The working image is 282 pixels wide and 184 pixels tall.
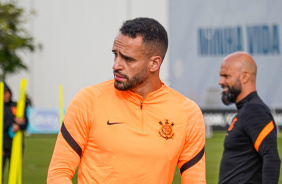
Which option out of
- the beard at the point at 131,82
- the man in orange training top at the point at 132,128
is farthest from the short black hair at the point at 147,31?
the beard at the point at 131,82

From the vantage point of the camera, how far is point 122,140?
3092mm

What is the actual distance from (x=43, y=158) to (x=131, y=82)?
484 inches

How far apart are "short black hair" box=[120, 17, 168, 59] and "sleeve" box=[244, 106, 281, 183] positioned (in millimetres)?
1639

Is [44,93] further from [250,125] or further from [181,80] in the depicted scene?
[250,125]

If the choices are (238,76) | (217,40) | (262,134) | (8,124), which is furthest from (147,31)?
(217,40)

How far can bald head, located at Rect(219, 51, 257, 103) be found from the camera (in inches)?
199

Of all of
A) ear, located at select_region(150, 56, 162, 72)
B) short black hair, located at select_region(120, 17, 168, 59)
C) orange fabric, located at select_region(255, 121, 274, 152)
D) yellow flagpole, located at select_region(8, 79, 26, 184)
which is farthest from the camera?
yellow flagpole, located at select_region(8, 79, 26, 184)

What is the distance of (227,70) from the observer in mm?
5152

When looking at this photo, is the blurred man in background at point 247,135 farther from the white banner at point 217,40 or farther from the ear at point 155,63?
the white banner at point 217,40

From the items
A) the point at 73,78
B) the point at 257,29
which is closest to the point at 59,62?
the point at 73,78

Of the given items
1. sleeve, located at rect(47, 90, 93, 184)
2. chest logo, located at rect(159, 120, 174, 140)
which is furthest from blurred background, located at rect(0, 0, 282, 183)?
sleeve, located at rect(47, 90, 93, 184)

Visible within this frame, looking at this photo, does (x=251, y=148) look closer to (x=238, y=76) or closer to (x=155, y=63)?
(x=238, y=76)

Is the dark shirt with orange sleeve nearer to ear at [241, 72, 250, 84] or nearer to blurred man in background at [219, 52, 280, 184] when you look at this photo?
blurred man in background at [219, 52, 280, 184]

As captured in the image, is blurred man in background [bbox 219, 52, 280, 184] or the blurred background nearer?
blurred man in background [bbox 219, 52, 280, 184]
